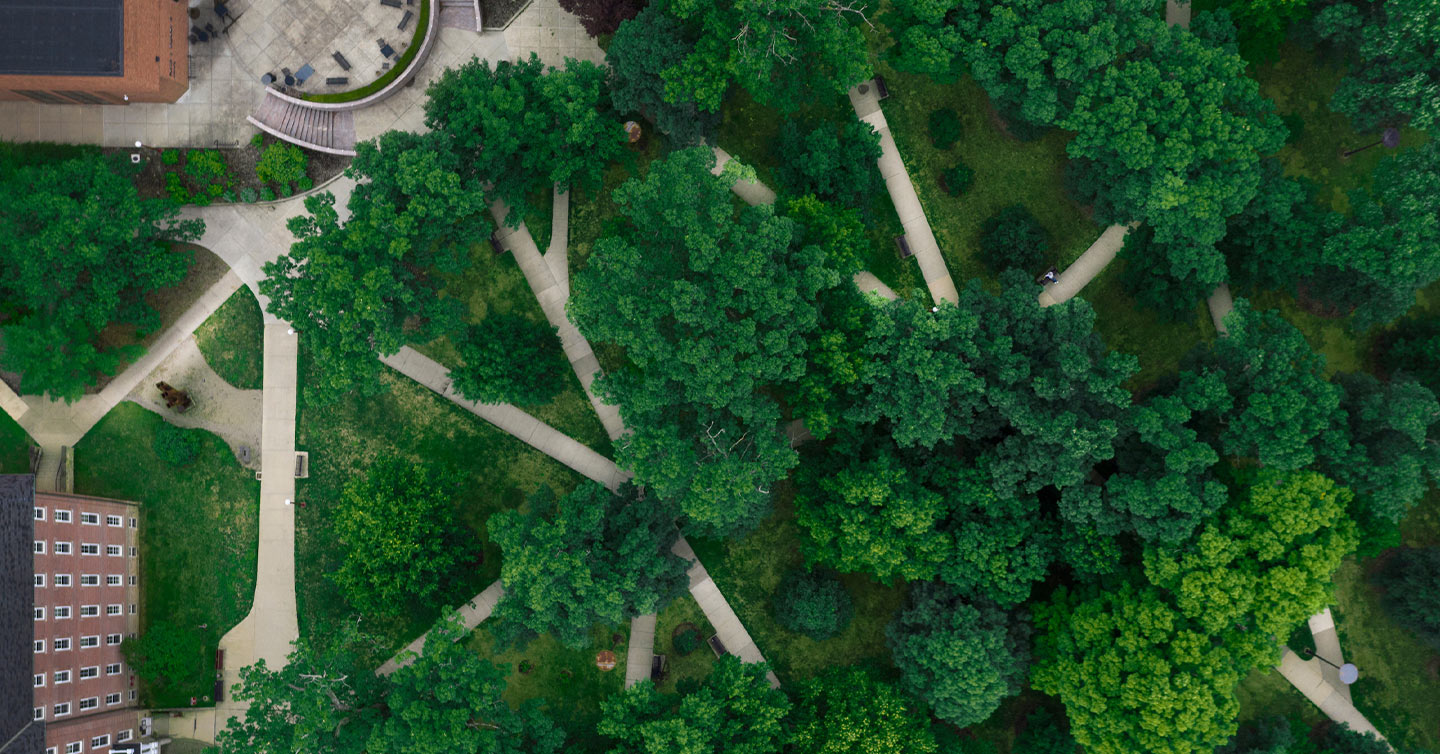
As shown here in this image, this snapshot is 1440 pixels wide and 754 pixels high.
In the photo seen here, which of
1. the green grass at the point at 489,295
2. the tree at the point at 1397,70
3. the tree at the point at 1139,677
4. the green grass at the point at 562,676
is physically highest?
the tree at the point at 1397,70

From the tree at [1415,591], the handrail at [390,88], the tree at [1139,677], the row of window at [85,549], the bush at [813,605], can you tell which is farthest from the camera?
the handrail at [390,88]

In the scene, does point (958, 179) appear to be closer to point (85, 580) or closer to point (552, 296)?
point (552, 296)

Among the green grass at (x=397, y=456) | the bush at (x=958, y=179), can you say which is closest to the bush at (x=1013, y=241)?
the bush at (x=958, y=179)

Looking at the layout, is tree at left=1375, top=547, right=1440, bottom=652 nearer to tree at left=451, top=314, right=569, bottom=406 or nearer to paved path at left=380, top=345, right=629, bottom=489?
paved path at left=380, top=345, right=629, bottom=489

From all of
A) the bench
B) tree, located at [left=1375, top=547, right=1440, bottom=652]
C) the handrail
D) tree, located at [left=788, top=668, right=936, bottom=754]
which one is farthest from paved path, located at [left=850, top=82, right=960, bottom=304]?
tree, located at [left=1375, top=547, right=1440, bottom=652]

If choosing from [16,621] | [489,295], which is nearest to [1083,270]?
[489,295]

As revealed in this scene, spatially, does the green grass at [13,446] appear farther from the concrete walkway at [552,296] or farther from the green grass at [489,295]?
the concrete walkway at [552,296]
